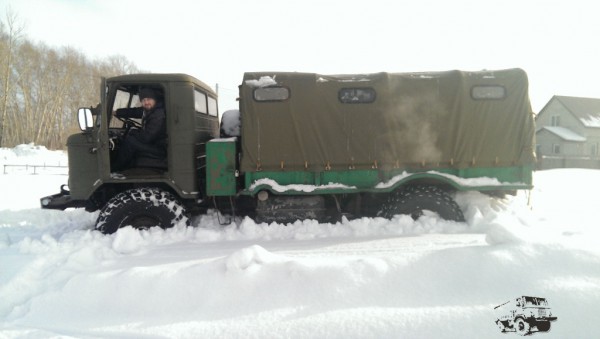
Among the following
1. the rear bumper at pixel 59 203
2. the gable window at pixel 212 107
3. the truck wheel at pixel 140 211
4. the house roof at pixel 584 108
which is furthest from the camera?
the house roof at pixel 584 108

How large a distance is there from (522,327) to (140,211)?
4.75 meters

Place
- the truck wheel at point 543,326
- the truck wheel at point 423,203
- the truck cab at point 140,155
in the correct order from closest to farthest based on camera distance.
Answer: the truck wheel at point 543,326 < the truck cab at point 140,155 < the truck wheel at point 423,203

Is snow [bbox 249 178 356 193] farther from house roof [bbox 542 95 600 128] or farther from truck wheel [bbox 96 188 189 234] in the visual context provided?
house roof [bbox 542 95 600 128]

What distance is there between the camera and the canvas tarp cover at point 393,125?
193 inches

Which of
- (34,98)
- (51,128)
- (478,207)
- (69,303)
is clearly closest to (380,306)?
(69,303)

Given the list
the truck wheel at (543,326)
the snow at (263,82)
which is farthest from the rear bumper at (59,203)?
the truck wheel at (543,326)

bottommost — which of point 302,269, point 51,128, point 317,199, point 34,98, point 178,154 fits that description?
point 302,269

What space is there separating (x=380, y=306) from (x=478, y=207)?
343 centimetres

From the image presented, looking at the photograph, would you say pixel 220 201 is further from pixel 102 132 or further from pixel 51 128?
pixel 51 128

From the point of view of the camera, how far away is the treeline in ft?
116

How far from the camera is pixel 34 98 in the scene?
39000 mm

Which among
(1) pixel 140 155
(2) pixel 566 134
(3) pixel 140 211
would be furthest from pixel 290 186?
(2) pixel 566 134

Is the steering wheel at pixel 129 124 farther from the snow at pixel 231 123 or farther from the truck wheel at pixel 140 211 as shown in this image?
the snow at pixel 231 123

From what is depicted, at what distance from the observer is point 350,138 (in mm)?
4926
